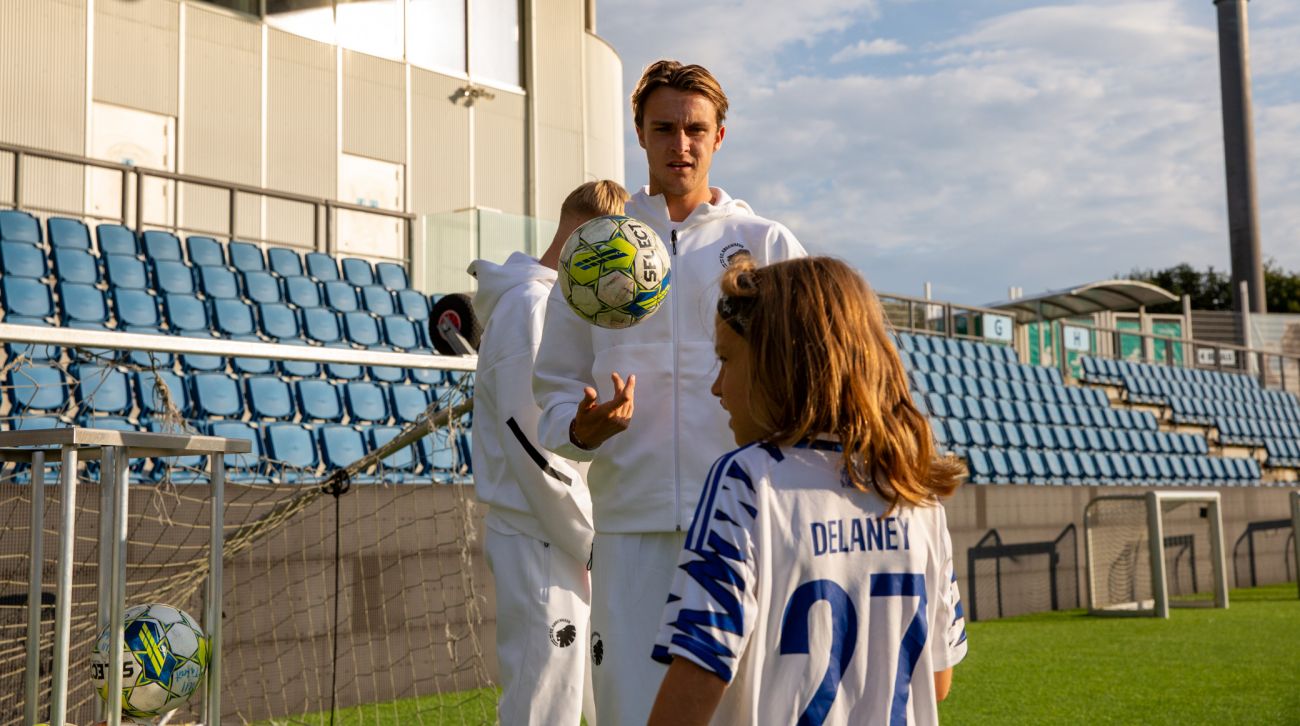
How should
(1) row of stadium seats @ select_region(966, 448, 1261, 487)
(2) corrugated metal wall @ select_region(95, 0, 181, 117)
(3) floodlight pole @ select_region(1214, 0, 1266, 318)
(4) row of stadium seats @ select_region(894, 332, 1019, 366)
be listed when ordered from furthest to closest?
(3) floodlight pole @ select_region(1214, 0, 1266, 318) → (4) row of stadium seats @ select_region(894, 332, 1019, 366) → (1) row of stadium seats @ select_region(966, 448, 1261, 487) → (2) corrugated metal wall @ select_region(95, 0, 181, 117)

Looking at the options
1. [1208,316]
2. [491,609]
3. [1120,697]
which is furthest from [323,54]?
[1208,316]

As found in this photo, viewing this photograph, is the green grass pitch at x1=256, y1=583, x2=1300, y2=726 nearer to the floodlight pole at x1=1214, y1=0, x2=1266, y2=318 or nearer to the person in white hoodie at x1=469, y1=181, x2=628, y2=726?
the person in white hoodie at x1=469, y1=181, x2=628, y2=726

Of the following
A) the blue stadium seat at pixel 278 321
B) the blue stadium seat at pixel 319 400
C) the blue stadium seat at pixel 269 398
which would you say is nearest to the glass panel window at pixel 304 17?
the blue stadium seat at pixel 278 321

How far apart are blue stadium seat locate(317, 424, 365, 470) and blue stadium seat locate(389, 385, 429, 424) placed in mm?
701

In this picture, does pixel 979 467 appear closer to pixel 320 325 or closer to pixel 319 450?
pixel 320 325

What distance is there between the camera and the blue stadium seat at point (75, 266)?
930 cm

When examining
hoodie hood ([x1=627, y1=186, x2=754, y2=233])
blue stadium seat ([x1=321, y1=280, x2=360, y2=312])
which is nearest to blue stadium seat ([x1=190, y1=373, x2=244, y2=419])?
blue stadium seat ([x1=321, y1=280, x2=360, y2=312])

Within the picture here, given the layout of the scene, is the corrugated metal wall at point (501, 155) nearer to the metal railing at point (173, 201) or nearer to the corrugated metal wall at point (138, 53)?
the metal railing at point (173, 201)

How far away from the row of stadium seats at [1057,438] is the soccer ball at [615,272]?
10863 mm

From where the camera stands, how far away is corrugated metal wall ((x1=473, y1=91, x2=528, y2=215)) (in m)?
17.2

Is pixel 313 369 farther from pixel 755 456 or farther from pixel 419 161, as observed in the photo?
pixel 755 456

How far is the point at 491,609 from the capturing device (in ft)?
24.3

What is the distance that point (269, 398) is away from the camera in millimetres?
9023

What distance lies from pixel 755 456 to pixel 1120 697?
19.9ft
